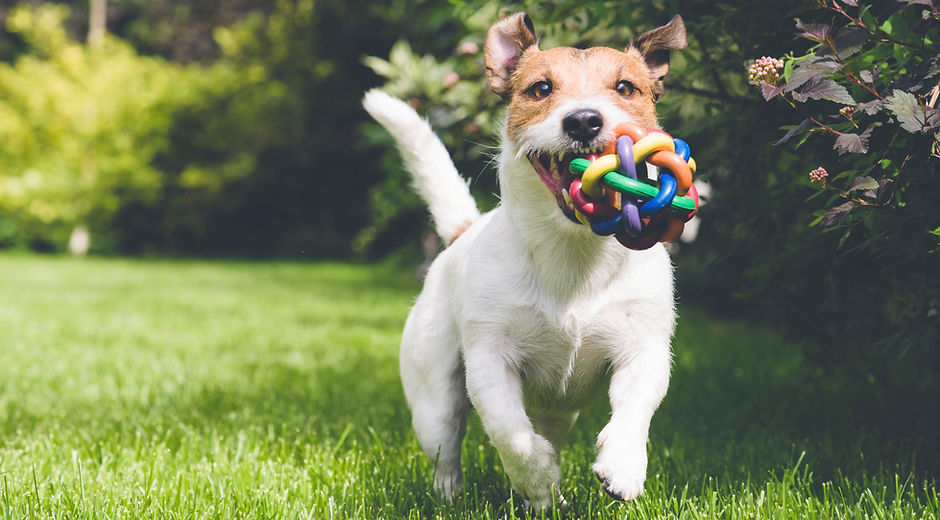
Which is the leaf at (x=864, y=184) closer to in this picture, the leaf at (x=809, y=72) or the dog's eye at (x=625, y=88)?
the leaf at (x=809, y=72)

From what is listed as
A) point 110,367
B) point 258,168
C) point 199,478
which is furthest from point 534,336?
point 258,168

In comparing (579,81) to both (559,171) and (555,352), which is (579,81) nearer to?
(559,171)

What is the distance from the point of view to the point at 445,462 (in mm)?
2748

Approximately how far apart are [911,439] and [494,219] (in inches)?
82.7

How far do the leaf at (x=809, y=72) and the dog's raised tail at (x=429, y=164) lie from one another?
4.81 ft

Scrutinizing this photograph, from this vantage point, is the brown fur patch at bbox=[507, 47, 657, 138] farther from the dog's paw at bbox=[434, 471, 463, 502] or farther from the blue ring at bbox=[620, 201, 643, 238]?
the dog's paw at bbox=[434, 471, 463, 502]

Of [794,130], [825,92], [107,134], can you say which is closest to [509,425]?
[794,130]

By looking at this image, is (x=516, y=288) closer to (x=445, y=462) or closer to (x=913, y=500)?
(x=445, y=462)

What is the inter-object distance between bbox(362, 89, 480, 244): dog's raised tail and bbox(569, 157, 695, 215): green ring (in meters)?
1.18

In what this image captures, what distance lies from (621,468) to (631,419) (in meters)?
0.16

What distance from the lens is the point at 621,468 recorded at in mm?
2025

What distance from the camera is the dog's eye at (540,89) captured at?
238cm

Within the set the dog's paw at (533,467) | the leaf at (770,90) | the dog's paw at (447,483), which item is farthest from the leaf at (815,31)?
the dog's paw at (447,483)

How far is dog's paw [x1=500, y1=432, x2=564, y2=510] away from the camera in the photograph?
2.22 metres
